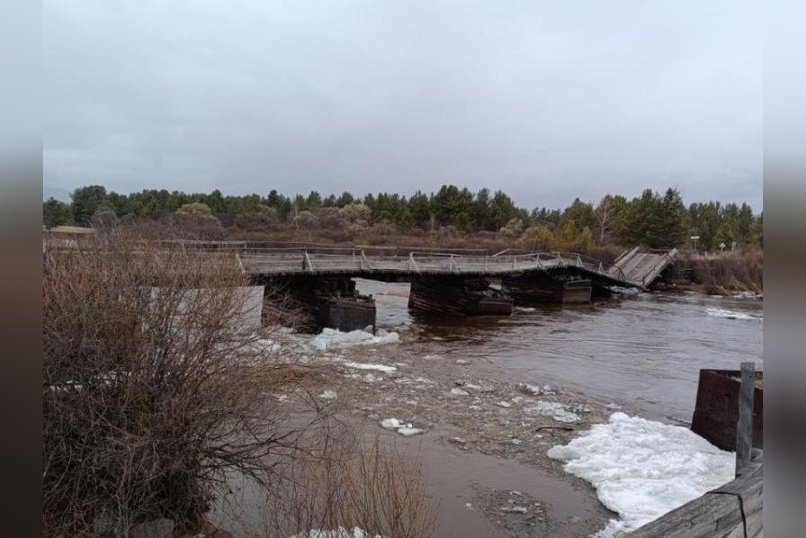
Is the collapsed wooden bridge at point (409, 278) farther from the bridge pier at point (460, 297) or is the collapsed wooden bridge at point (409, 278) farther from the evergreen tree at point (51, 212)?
the evergreen tree at point (51, 212)

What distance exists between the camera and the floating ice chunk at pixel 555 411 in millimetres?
10445

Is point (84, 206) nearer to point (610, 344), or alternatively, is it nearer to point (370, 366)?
point (370, 366)

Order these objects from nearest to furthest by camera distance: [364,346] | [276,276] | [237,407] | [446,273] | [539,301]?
[237,407]
[364,346]
[276,276]
[446,273]
[539,301]

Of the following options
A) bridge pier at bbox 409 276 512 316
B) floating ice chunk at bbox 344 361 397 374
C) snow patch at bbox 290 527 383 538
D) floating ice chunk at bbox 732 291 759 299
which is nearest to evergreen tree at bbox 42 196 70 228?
snow patch at bbox 290 527 383 538

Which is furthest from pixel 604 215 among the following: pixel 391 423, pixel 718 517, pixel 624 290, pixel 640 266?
pixel 718 517

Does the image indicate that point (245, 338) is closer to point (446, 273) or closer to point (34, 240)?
point (34, 240)

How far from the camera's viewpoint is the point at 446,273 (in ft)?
81.4

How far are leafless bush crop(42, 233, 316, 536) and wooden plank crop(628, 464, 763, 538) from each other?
152 inches

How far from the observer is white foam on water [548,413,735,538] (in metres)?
6.77

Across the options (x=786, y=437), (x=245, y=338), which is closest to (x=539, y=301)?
(x=245, y=338)

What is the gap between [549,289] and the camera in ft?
114

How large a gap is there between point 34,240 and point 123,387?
503 centimetres

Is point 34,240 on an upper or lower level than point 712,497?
upper

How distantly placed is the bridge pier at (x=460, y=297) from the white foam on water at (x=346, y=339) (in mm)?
7270
